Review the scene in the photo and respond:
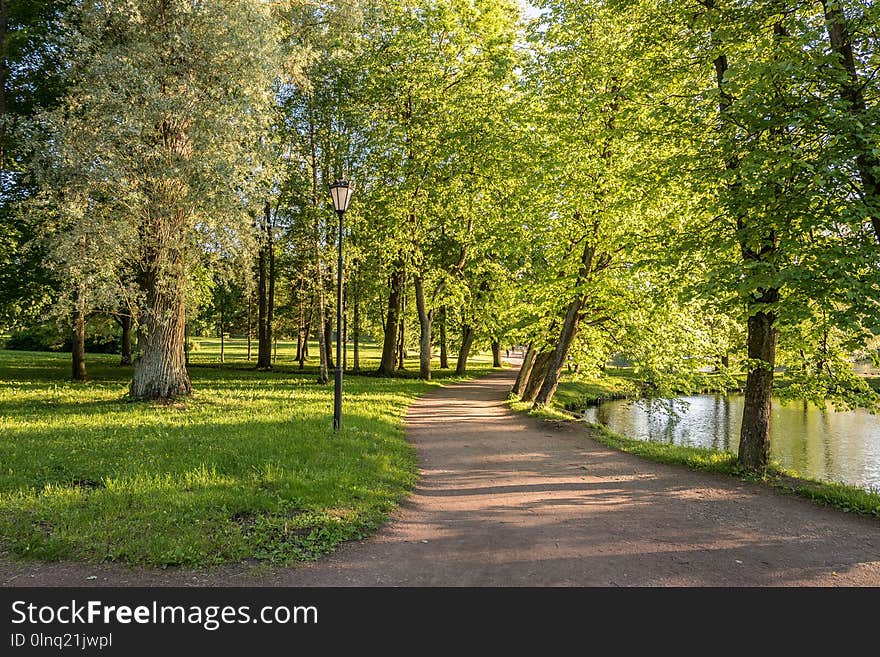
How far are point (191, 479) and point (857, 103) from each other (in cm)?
1169

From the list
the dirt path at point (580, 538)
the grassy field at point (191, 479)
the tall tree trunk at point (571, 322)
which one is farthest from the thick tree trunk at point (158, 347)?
the tall tree trunk at point (571, 322)

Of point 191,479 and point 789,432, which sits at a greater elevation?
point 191,479

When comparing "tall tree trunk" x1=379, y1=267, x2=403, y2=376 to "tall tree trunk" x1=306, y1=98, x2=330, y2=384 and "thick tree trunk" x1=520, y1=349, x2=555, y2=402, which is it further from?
"thick tree trunk" x1=520, y1=349, x2=555, y2=402

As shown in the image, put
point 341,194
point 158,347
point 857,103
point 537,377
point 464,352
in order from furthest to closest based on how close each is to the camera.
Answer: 1. point 464,352
2. point 537,377
3. point 158,347
4. point 341,194
5. point 857,103

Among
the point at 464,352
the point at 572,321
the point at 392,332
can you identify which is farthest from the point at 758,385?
the point at 464,352

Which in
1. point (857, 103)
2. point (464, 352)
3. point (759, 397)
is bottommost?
point (464, 352)

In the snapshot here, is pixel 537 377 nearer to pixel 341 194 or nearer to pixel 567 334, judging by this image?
pixel 567 334

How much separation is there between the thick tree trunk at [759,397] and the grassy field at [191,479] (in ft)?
21.4

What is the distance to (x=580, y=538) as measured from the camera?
6.15m

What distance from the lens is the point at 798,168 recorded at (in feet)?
24.7

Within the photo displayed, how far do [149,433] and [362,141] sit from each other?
15957 millimetres

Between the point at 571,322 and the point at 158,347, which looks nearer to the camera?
the point at 158,347

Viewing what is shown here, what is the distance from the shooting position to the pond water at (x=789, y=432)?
1410 centimetres
